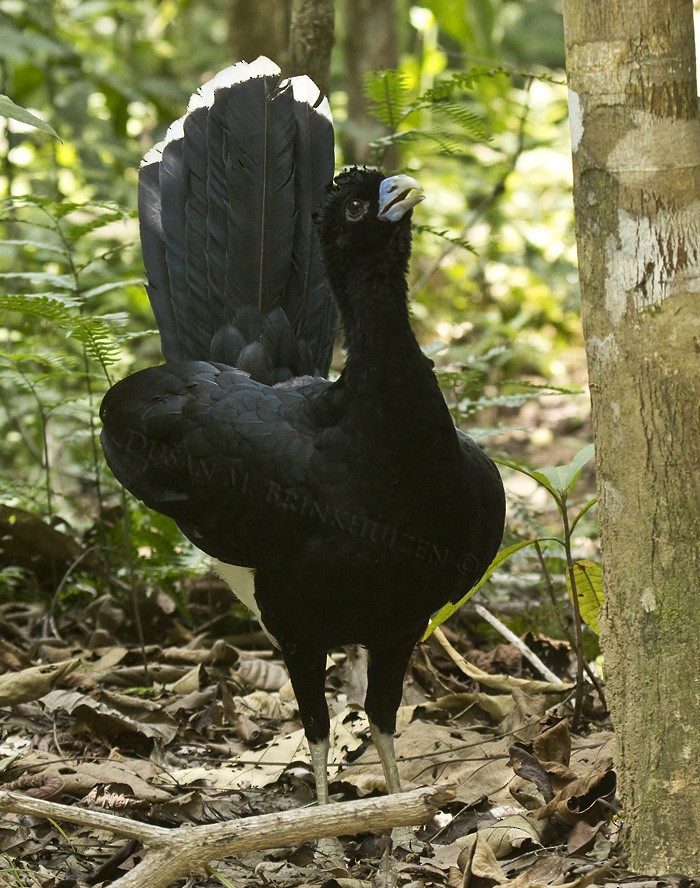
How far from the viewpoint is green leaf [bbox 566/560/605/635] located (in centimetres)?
387

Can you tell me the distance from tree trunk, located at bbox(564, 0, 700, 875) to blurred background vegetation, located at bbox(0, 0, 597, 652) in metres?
0.90

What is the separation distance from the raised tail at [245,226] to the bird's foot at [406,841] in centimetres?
182

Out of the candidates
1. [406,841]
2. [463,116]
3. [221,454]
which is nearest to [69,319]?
[221,454]

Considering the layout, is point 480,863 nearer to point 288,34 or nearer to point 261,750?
point 261,750

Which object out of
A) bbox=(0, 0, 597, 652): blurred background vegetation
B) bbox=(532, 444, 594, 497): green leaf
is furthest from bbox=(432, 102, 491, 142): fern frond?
bbox=(532, 444, 594, 497): green leaf

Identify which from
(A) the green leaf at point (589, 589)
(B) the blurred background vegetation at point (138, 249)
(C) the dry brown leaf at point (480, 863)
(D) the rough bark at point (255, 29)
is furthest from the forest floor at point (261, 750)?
(D) the rough bark at point (255, 29)

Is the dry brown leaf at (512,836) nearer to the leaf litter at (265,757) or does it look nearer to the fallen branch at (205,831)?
the leaf litter at (265,757)

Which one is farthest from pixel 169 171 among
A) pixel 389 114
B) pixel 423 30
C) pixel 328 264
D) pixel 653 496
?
pixel 423 30

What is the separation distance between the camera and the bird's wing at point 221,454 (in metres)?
3.53

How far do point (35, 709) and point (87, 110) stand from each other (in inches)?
178

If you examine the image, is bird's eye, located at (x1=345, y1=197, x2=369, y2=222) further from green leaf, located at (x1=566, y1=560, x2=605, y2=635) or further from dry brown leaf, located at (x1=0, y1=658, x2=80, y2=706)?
dry brown leaf, located at (x1=0, y1=658, x2=80, y2=706)

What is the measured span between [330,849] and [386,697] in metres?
0.54

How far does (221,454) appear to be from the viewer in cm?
374

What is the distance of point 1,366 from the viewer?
527cm
